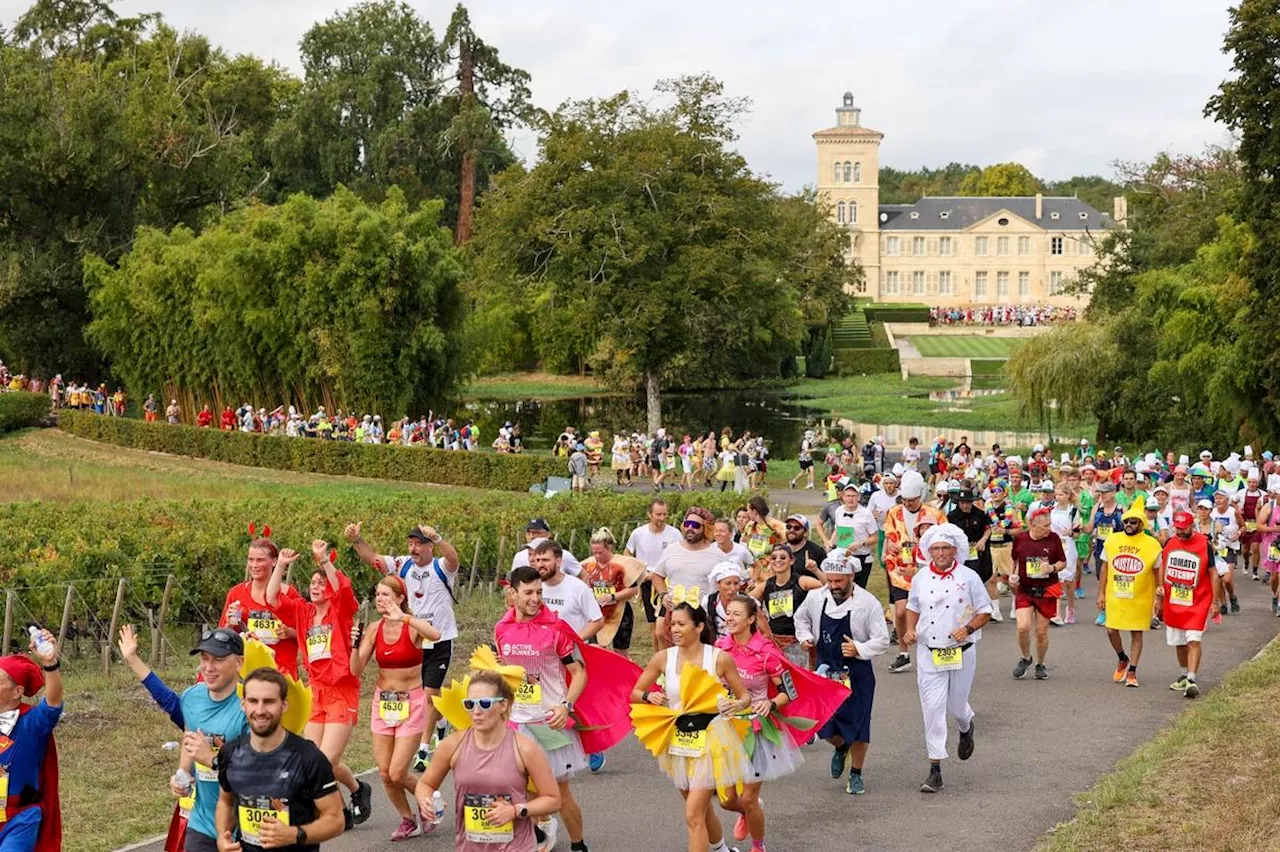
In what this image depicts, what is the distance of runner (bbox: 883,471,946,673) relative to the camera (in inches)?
673

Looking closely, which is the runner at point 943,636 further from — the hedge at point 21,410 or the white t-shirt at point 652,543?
the hedge at point 21,410

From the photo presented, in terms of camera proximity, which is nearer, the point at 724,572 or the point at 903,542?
the point at 724,572

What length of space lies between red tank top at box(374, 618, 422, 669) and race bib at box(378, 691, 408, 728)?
0.62 feet

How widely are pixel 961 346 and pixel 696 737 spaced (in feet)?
353

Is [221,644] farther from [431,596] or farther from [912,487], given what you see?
[912,487]

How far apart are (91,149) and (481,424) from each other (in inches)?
727

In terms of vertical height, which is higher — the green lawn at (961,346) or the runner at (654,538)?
the green lawn at (961,346)

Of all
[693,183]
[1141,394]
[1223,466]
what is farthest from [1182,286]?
[1223,466]

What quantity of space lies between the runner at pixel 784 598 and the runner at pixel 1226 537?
10.3 metres

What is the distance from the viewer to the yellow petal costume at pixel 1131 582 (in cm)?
Answer: 1641

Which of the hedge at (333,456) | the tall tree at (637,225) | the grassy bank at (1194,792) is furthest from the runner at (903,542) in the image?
the tall tree at (637,225)

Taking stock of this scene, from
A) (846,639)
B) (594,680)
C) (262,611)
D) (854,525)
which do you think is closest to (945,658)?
(846,639)

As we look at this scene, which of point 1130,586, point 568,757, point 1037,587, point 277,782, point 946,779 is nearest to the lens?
point 277,782

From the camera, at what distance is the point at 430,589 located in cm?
1193
